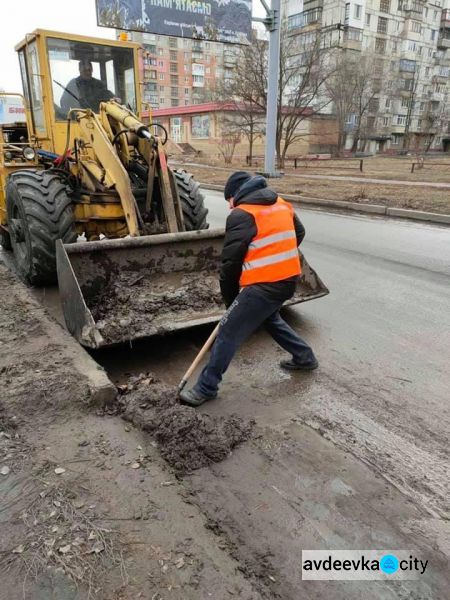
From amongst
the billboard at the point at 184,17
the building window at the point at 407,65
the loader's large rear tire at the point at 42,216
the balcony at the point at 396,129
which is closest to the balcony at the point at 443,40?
the building window at the point at 407,65

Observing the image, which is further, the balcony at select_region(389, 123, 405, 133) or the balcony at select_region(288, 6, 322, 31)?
the balcony at select_region(389, 123, 405, 133)

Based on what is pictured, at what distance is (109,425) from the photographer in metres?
3.20

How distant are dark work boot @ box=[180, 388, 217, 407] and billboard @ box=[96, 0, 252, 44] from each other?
1897 centimetres

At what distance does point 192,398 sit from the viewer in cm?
356

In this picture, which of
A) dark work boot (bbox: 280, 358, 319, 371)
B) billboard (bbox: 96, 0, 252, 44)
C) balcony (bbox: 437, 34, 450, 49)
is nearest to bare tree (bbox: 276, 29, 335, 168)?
billboard (bbox: 96, 0, 252, 44)

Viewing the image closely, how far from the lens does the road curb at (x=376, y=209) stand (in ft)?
37.6

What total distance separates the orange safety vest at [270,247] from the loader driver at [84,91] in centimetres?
432

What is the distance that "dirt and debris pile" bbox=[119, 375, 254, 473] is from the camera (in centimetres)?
293

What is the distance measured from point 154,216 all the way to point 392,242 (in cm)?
491

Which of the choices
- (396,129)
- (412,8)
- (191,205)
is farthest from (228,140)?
(412,8)

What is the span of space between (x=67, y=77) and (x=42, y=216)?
2.16m

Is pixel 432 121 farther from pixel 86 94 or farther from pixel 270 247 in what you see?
pixel 270 247

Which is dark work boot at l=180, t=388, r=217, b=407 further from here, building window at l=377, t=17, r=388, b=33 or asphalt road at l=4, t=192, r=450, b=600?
building window at l=377, t=17, r=388, b=33

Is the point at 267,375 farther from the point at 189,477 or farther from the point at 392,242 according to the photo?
the point at 392,242
